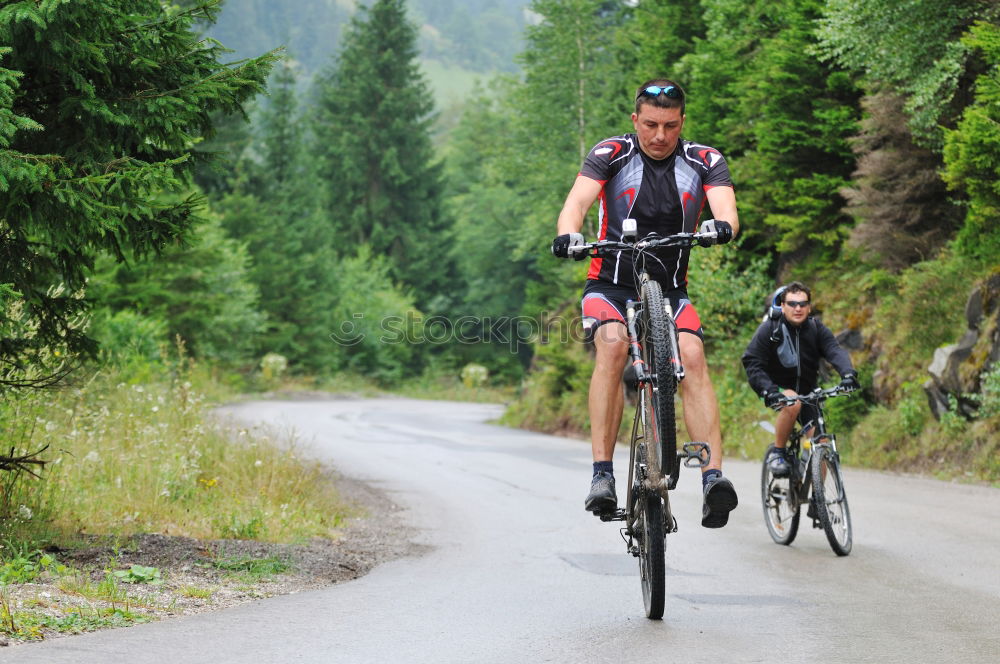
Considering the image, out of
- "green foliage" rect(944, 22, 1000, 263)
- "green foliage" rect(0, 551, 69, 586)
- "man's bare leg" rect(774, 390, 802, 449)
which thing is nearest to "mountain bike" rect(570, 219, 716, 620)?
"green foliage" rect(0, 551, 69, 586)

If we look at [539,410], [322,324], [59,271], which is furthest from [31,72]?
[322,324]

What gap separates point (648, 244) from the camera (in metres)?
5.69

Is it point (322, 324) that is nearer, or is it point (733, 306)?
point (733, 306)

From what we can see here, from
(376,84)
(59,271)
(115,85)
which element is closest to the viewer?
(115,85)

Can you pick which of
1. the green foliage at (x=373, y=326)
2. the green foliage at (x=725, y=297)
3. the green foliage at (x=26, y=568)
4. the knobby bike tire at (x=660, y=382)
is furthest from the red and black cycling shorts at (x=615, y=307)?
the green foliage at (x=373, y=326)

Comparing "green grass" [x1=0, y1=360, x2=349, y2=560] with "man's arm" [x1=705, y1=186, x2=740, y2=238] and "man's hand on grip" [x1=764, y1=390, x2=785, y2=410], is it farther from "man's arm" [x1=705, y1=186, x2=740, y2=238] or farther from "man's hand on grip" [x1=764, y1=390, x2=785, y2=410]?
"man's arm" [x1=705, y1=186, x2=740, y2=238]

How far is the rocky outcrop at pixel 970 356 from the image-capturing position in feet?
46.3

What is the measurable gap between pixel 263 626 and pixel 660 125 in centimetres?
328

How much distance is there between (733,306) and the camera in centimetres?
2327

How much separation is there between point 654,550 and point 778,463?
12.4ft

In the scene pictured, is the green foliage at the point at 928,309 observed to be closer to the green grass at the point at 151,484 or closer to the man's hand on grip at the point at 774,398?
the man's hand on grip at the point at 774,398

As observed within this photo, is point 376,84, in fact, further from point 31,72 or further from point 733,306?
point 31,72

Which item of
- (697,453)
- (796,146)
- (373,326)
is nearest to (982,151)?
(796,146)

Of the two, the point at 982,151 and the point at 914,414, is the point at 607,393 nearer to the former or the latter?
the point at 982,151
